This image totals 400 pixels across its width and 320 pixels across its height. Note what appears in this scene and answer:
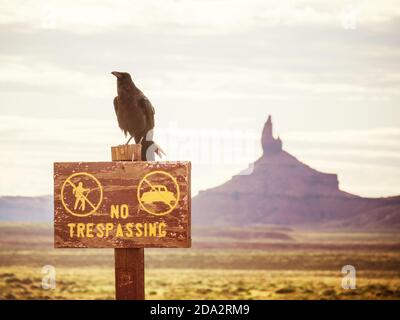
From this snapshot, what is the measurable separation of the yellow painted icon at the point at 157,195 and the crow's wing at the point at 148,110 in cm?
318

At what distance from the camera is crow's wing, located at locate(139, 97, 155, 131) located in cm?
938

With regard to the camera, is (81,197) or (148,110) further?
(148,110)

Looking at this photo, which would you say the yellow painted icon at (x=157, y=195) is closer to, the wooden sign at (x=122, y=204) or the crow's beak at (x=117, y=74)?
the wooden sign at (x=122, y=204)

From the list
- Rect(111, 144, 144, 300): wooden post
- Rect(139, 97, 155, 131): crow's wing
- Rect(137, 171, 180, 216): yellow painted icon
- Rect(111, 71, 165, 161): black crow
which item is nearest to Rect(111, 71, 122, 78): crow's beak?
Rect(111, 71, 165, 161): black crow

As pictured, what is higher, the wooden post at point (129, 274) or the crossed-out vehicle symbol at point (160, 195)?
the crossed-out vehicle symbol at point (160, 195)

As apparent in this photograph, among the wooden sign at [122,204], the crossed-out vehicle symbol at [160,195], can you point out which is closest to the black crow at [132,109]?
the wooden sign at [122,204]

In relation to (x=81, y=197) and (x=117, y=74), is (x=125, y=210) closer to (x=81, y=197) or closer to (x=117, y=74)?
(x=81, y=197)

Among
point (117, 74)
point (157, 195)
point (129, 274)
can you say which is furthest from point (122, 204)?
point (117, 74)

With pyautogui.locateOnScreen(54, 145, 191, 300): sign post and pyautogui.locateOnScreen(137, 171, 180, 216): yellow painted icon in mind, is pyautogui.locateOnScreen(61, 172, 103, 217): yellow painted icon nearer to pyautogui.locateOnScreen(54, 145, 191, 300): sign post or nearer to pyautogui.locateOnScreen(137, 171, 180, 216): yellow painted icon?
pyautogui.locateOnScreen(54, 145, 191, 300): sign post

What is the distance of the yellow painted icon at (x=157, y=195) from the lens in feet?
20.3

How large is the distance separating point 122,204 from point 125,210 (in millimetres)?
54

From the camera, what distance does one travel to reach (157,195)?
6195 mm
